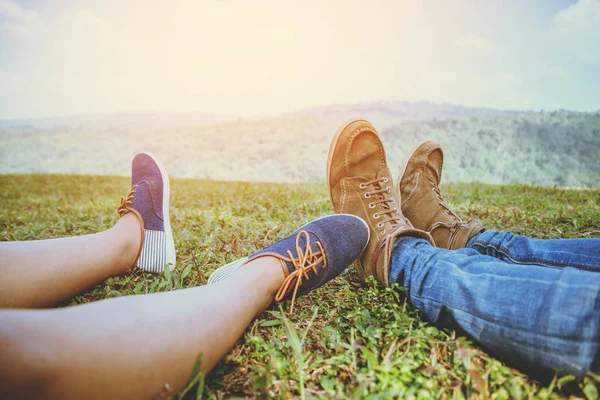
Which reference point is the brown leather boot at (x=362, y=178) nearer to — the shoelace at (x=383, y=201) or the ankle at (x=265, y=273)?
the shoelace at (x=383, y=201)

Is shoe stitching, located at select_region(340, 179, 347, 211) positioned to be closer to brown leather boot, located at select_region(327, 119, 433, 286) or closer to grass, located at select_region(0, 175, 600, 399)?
brown leather boot, located at select_region(327, 119, 433, 286)

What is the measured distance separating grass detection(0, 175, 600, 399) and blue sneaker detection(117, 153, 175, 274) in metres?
0.08

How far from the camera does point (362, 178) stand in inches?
64.2

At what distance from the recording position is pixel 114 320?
2.10ft

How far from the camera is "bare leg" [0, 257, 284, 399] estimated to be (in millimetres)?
512

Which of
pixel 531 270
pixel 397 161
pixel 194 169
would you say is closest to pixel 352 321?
pixel 531 270

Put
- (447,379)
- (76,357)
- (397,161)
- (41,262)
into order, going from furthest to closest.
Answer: (397,161) < (41,262) < (447,379) < (76,357)

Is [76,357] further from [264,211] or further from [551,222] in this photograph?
[551,222]

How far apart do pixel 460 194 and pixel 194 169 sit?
4531 mm

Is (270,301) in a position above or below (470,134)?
below

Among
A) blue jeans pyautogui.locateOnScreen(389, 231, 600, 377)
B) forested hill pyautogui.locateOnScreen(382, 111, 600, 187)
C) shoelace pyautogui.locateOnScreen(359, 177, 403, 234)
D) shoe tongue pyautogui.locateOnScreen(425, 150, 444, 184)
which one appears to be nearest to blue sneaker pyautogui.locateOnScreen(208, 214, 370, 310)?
shoelace pyautogui.locateOnScreen(359, 177, 403, 234)

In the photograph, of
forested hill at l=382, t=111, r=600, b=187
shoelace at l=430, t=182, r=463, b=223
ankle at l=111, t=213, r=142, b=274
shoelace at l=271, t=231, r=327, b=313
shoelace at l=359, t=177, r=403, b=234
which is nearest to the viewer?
shoelace at l=271, t=231, r=327, b=313

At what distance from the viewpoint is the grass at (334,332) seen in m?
0.73

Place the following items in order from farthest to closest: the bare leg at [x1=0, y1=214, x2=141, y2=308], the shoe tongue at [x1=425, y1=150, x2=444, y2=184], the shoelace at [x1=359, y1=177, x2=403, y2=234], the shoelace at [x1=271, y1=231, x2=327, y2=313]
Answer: the shoe tongue at [x1=425, y1=150, x2=444, y2=184]
the shoelace at [x1=359, y1=177, x2=403, y2=234]
the shoelace at [x1=271, y1=231, x2=327, y2=313]
the bare leg at [x1=0, y1=214, x2=141, y2=308]
